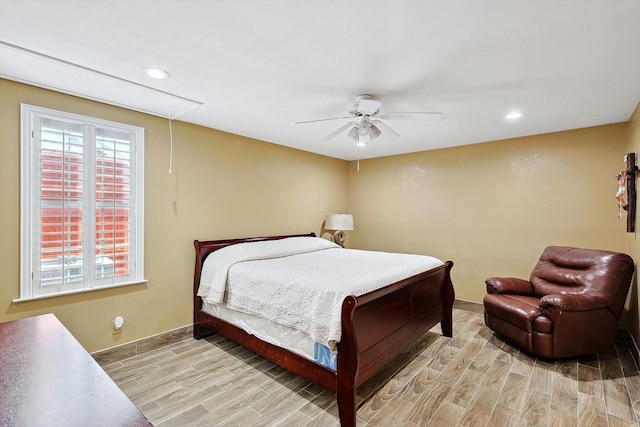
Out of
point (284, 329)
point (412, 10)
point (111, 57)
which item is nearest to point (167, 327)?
point (284, 329)

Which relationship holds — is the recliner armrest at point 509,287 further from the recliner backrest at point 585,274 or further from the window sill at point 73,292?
the window sill at point 73,292

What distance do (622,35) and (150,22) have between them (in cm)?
263

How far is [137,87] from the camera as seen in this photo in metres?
2.54

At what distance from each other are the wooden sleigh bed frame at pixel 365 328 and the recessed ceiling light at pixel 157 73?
1806mm

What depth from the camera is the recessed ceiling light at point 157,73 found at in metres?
2.23

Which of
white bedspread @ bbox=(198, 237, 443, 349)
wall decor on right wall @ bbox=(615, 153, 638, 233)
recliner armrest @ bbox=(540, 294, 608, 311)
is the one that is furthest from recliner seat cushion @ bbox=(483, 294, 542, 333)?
wall decor on right wall @ bbox=(615, 153, 638, 233)

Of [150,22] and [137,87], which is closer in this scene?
[150,22]

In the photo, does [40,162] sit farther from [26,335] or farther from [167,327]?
[167,327]

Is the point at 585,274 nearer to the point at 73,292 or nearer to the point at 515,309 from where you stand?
the point at 515,309

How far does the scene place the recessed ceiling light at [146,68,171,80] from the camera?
2.23 metres

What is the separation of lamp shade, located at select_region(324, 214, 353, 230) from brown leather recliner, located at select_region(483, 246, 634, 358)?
2448 mm

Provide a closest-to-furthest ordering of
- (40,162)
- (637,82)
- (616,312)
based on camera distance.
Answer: (637,82)
(40,162)
(616,312)

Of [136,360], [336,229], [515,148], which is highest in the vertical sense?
[515,148]

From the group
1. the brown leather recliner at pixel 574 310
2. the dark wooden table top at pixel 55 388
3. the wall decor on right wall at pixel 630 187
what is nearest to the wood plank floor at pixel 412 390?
the brown leather recliner at pixel 574 310
